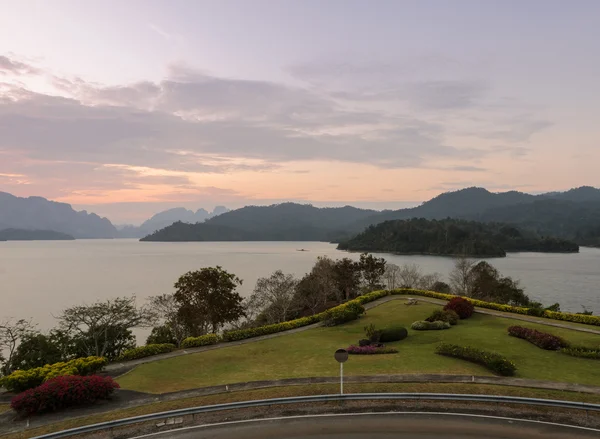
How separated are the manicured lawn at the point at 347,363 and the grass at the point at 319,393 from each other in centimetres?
309

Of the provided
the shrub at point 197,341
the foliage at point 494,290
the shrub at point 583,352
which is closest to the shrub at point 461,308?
the shrub at point 583,352

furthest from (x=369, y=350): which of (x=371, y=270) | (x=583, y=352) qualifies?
(x=371, y=270)

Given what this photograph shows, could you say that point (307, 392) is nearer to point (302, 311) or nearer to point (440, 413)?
point (440, 413)

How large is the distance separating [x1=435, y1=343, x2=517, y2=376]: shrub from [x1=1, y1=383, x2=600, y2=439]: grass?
2992 millimetres

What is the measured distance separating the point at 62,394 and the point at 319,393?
1396 cm

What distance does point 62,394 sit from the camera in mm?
20797

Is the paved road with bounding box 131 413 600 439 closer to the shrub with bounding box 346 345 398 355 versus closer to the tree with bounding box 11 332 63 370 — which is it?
the shrub with bounding box 346 345 398 355

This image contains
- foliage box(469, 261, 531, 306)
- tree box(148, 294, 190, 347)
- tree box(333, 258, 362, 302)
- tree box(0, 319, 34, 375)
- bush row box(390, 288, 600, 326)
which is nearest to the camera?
bush row box(390, 288, 600, 326)

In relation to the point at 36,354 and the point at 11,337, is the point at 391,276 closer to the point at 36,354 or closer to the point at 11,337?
the point at 36,354

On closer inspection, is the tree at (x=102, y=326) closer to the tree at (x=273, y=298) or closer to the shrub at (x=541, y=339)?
the tree at (x=273, y=298)

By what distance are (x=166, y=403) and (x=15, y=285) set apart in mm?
144938

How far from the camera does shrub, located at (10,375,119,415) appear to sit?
797 inches

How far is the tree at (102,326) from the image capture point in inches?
1754

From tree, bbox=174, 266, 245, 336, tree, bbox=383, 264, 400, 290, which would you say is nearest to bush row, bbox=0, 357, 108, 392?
tree, bbox=174, 266, 245, 336
